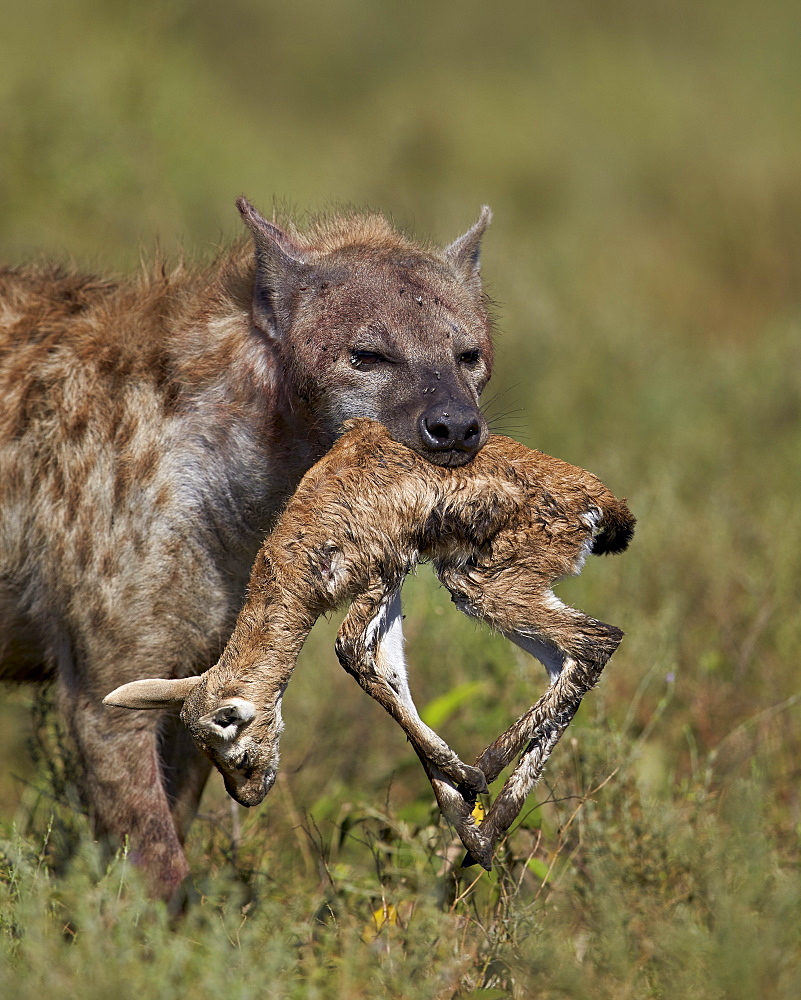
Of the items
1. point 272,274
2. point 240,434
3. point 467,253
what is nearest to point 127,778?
point 240,434

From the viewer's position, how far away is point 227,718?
3119 millimetres

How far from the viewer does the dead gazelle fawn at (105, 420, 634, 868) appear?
322 cm

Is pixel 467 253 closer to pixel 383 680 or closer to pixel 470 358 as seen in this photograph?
pixel 470 358

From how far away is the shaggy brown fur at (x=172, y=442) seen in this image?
4156 mm

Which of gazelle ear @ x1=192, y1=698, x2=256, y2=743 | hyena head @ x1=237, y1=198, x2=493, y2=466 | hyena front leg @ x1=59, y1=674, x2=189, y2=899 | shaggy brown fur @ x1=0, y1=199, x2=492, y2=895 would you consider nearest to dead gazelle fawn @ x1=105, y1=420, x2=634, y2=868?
gazelle ear @ x1=192, y1=698, x2=256, y2=743

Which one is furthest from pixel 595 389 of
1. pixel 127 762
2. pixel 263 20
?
pixel 263 20

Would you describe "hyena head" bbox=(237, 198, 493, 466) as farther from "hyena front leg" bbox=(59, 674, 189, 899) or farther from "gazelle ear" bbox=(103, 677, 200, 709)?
"hyena front leg" bbox=(59, 674, 189, 899)

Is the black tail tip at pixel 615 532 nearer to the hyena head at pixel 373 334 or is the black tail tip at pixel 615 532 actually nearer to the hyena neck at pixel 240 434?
the hyena head at pixel 373 334

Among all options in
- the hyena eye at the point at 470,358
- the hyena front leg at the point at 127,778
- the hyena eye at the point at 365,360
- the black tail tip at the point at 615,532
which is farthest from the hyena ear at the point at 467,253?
the hyena front leg at the point at 127,778

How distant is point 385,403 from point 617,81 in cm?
1824

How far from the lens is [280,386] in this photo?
4.25 m

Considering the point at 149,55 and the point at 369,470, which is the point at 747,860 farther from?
the point at 149,55

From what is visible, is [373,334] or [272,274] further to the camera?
[272,274]

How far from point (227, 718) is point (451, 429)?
1115mm
